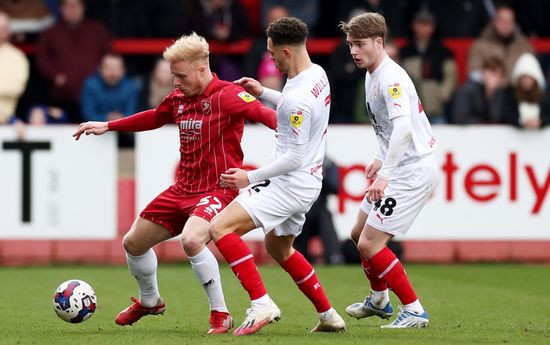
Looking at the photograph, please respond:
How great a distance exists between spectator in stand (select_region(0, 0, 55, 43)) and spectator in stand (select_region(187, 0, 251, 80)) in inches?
77.4

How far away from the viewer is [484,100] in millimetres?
16844

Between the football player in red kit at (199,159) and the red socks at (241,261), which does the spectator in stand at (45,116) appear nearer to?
the football player in red kit at (199,159)

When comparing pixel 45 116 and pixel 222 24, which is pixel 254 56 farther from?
pixel 45 116

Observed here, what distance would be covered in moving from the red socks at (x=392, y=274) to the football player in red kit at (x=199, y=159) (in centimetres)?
109

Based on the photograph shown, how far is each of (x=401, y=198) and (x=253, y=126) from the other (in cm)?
666

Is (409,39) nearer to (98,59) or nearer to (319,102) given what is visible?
(98,59)

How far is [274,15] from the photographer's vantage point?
56.6 ft

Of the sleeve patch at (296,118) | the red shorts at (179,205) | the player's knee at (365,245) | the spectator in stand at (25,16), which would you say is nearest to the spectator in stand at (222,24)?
the spectator in stand at (25,16)

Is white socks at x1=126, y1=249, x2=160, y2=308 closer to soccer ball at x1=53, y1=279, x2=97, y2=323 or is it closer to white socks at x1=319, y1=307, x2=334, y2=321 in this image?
soccer ball at x1=53, y1=279, x2=97, y2=323

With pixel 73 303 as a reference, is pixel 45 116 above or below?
above

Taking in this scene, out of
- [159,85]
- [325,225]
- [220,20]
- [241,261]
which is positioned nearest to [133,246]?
[241,261]

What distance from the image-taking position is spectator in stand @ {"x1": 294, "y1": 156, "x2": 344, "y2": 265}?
15516 mm

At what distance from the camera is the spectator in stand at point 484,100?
1667cm

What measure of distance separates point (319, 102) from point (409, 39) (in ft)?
30.9
